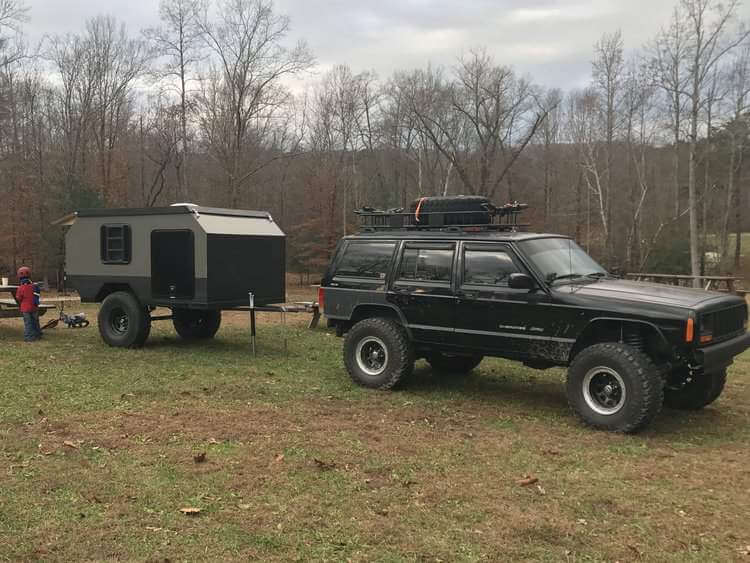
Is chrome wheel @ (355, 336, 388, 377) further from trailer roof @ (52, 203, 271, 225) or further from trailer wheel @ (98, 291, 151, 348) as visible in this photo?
trailer wheel @ (98, 291, 151, 348)

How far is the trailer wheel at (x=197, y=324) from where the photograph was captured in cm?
1179

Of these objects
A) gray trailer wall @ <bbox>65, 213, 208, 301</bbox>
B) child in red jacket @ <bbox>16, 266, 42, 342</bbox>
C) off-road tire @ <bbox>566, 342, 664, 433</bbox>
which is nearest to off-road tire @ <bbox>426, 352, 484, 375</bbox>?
off-road tire @ <bbox>566, 342, 664, 433</bbox>

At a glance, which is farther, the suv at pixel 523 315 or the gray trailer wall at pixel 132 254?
the gray trailer wall at pixel 132 254

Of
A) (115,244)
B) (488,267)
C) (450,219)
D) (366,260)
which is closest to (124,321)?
(115,244)

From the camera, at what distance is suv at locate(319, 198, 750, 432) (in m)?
5.81

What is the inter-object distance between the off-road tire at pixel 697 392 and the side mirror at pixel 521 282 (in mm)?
1895

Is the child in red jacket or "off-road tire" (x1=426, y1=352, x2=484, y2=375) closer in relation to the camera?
"off-road tire" (x1=426, y1=352, x2=484, y2=375)

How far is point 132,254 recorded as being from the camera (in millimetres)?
10516

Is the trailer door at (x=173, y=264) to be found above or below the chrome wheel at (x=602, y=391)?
above

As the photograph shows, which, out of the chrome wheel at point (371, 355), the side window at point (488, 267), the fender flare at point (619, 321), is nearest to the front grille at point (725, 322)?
the fender flare at point (619, 321)

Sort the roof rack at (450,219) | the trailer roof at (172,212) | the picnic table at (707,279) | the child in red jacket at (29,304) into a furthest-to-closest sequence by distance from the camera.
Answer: the picnic table at (707,279) < the child in red jacket at (29,304) < the trailer roof at (172,212) < the roof rack at (450,219)

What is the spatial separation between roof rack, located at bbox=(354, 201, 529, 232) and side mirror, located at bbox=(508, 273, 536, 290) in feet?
3.77

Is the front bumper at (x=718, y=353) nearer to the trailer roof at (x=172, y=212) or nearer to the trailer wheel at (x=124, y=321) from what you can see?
the trailer roof at (x=172, y=212)

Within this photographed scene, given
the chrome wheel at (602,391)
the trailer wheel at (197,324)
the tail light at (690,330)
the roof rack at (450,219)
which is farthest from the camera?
the trailer wheel at (197,324)
